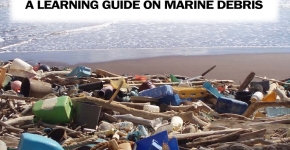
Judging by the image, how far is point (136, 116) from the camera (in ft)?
19.9

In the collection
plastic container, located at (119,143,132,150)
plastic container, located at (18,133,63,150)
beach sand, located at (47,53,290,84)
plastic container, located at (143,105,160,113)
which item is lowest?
beach sand, located at (47,53,290,84)

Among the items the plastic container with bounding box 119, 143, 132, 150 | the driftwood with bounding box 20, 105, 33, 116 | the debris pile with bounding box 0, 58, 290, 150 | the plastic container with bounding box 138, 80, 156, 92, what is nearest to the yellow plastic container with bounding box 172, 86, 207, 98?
the debris pile with bounding box 0, 58, 290, 150

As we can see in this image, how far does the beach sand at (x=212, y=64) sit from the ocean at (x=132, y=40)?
2.14ft

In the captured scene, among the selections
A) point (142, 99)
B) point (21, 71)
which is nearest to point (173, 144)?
point (142, 99)

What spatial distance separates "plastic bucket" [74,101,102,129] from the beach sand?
5.86 m

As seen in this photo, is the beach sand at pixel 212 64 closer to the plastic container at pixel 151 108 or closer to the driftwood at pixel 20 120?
the plastic container at pixel 151 108

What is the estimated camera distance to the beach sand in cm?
1166

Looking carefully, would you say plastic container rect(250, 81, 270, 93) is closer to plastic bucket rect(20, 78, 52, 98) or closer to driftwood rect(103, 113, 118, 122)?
driftwood rect(103, 113, 118, 122)

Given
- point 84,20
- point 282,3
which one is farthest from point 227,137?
point 282,3

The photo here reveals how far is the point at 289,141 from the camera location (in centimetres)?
448

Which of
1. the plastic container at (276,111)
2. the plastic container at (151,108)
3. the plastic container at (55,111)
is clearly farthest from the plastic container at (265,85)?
the plastic container at (55,111)

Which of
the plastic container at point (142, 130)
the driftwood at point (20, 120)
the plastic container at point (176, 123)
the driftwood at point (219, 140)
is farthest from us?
the driftwood at point (20, 120)

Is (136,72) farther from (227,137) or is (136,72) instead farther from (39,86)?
(227,137)

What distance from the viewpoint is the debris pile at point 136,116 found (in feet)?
15.1
